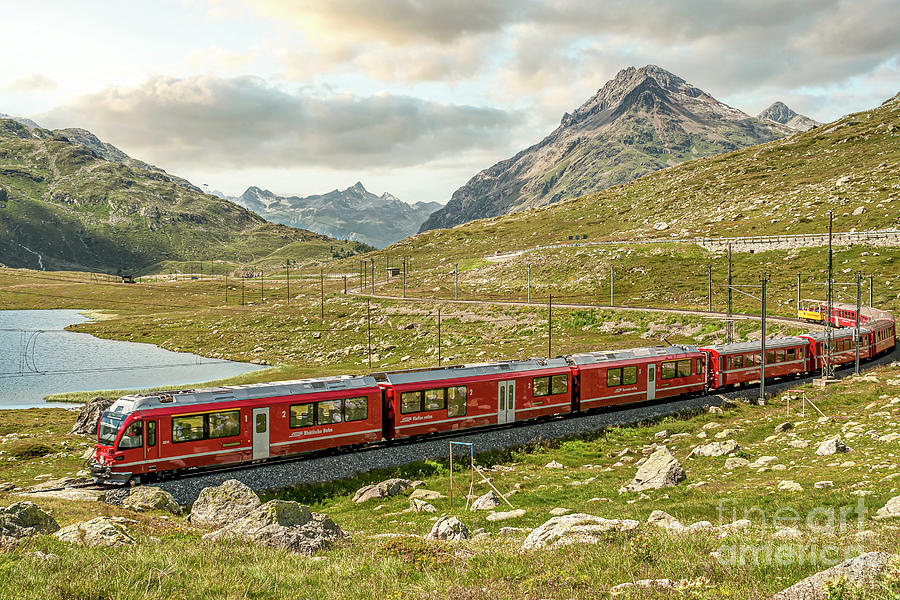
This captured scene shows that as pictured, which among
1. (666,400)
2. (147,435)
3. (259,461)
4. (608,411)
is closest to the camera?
(147,435)

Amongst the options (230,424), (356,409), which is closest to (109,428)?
(230,424)

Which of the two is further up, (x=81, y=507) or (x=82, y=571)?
(x=82, y=571)

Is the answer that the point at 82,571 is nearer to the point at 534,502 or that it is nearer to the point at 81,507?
the point at 81,507

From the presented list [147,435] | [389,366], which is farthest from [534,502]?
[389,366]

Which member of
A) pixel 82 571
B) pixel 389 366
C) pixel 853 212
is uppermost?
pixel 853 212

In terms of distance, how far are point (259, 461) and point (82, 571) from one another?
61.8ft

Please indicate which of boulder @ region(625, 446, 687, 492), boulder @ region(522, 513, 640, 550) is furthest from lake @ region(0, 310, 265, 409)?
boulder @ region(522, 513, 640, 550)

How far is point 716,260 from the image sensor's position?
115 meters

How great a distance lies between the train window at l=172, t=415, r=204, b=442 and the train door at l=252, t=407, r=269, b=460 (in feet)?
8.42

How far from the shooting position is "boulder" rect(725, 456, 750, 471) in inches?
994

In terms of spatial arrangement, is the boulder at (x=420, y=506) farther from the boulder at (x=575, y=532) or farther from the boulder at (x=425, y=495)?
the boulder at (x=575, y=532)

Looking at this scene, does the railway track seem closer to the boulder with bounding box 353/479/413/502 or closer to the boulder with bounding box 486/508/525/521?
the boulder with bounding box 353/479/413/502

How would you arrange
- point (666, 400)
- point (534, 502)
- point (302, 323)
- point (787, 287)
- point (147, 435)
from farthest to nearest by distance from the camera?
1. point (302, 323)
2. point (787, 287)
3. point (666, 400)
4. point (147, 435)
5. point (534, 502)

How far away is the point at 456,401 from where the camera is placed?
34375mm
